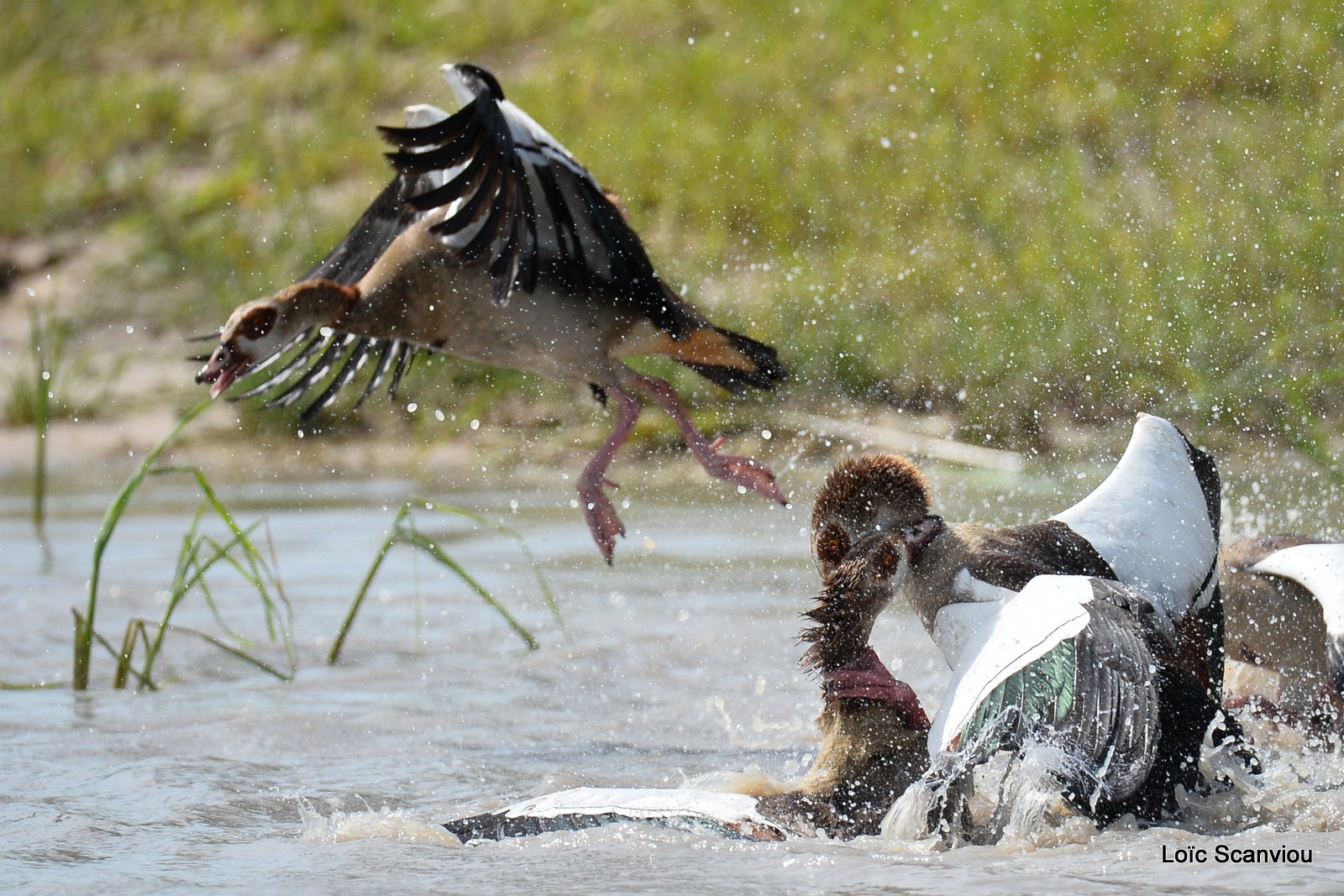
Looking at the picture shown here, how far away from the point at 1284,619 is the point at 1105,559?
0.66 metres

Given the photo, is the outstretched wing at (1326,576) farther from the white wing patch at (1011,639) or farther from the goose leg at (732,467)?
the goose leg at (732,467)

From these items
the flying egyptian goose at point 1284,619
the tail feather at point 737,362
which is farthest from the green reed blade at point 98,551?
the flying egyptian goose at point 1284,619

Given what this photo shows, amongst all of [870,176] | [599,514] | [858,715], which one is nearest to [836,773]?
[858,715]

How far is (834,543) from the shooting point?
3.33 metres

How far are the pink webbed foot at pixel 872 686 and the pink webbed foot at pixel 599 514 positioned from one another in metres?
1.37

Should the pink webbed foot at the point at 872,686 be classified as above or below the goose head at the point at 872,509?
below

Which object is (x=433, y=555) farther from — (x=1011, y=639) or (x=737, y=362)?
(x=1011, y=639)

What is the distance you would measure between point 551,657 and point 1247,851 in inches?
92.7

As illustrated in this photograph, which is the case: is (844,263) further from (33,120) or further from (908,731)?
(33,120)

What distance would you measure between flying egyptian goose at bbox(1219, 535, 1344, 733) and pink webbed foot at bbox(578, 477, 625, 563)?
4.80 feet

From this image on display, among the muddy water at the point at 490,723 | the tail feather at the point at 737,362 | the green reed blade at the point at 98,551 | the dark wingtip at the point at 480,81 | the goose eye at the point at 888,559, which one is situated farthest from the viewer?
the tail feather at the point at 737,362

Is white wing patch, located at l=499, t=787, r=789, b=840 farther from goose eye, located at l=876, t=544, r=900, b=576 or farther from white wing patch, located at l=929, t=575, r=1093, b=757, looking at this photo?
goose eye, located at l=876, t=544, r=900, b=576

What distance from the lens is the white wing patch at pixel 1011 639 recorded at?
2.86 m

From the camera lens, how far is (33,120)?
12.0m
